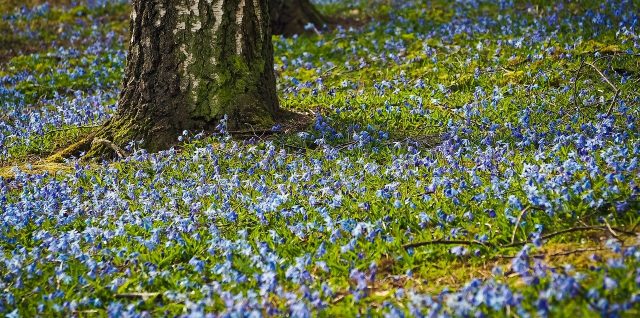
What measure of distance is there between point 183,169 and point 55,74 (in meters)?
5.28

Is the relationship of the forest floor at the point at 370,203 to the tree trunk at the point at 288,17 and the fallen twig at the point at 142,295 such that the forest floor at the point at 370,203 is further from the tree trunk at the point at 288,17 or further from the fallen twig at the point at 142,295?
the tree trunk at the point at 288,17

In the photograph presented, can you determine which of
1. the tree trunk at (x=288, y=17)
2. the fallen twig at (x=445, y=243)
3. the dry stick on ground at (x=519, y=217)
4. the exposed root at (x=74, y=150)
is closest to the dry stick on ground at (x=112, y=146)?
the exposed root at (x=74, y=150)

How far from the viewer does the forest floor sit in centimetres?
328

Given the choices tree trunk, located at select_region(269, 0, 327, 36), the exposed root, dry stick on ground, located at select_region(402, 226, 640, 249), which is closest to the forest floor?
dry stick on ground, located at select_region(402, 226, 640, 249)

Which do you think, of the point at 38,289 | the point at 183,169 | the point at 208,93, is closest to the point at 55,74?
the point at 208,93

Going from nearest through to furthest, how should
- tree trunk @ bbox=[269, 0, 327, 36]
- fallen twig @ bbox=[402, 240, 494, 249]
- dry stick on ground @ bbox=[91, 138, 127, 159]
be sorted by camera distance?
1. fallen twig @ bbox=[402, 240, 494, 249]
2. dry stick on ground @ bbox=[91, 138, 127, 159]
3. tree trunk @ bbox=[269, 0, 327, 36]

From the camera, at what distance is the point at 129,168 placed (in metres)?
5.56

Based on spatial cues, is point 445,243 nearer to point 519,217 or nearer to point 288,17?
point 519,217

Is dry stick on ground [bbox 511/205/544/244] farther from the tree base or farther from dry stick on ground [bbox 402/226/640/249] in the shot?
the tree base

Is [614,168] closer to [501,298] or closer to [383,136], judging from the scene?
[501,298]

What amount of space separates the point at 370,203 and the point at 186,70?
8.28ft

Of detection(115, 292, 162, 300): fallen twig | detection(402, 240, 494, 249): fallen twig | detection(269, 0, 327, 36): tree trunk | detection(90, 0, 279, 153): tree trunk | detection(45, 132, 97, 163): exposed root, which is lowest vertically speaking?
detection(115, 292, 162, 300): fallen twig

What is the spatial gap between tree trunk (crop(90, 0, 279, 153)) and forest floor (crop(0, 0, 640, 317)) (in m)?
0.25

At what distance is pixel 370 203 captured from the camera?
4207 mm
